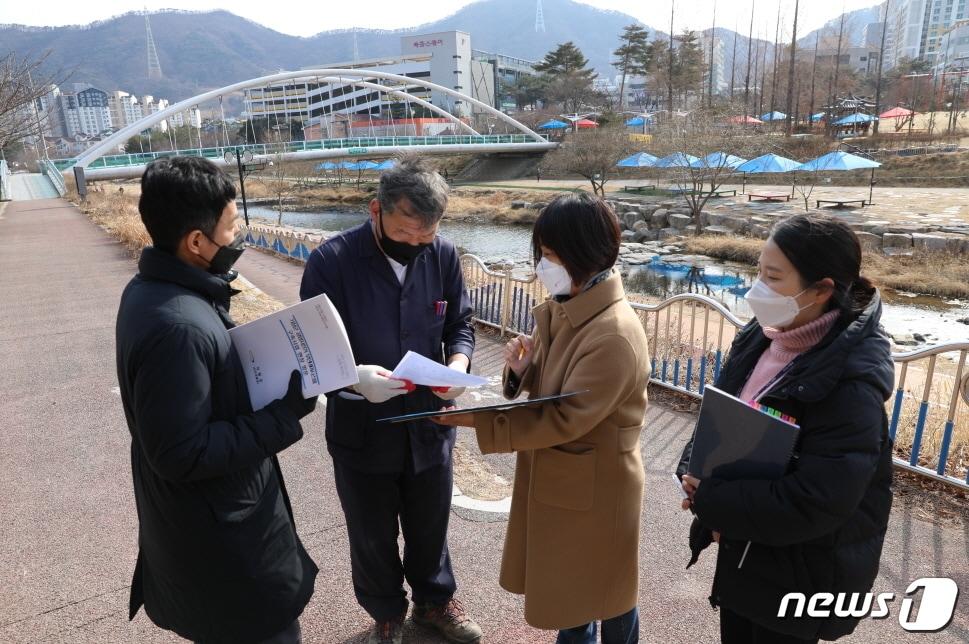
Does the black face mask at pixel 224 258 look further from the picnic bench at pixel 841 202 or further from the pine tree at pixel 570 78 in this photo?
the pine tree at pixel 570 78

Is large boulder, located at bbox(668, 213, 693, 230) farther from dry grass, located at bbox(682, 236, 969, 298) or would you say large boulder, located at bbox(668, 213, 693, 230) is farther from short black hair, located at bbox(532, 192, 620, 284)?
short black hair, located at bbox(532, 192, 620, 284)

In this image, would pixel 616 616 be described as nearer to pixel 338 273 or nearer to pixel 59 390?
pixel 338 273

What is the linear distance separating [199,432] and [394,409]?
857 millimetres

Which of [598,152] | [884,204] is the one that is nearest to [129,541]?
[884,204]

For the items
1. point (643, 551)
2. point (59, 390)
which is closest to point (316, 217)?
point (59, 390)

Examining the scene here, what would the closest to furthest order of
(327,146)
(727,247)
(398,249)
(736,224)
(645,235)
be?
(398,249), (727,247), (736,224), (645,235), (327,146)

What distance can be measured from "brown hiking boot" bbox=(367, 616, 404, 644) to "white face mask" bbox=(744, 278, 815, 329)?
68.3 inches

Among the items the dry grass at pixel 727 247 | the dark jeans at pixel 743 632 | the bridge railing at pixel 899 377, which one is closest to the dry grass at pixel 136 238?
the dark jeans at pixel 743 632

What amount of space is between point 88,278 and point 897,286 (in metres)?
17.9

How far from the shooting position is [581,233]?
5.83 feet

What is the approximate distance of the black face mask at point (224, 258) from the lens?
1.69 m

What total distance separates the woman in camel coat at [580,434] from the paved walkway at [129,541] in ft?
2.41

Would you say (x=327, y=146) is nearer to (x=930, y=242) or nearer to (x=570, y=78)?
(x=570, y=78)

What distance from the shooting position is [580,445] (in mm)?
1855
